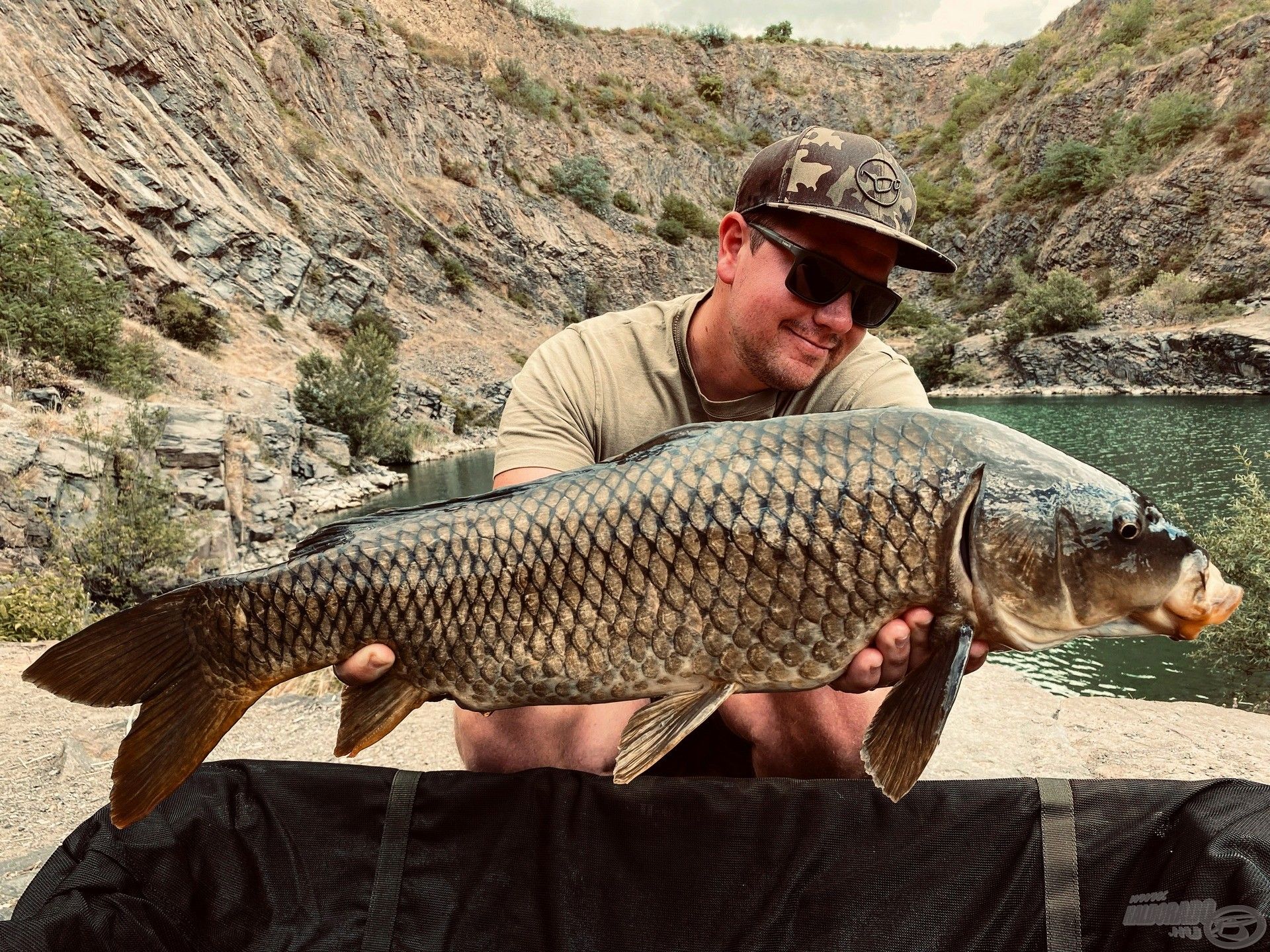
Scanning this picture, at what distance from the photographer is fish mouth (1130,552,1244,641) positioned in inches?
47.5

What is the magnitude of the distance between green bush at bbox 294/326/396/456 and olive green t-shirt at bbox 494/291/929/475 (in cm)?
1665

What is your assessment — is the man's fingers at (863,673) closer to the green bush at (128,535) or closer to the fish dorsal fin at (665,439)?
the fish dorsal fin at (665,439)

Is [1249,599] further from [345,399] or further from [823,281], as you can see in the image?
[345,399]

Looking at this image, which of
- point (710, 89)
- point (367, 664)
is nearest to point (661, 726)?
point (367, 664)

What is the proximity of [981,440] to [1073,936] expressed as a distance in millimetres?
1159

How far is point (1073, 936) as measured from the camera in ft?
5.36

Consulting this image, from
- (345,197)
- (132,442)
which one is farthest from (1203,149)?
(132,442)

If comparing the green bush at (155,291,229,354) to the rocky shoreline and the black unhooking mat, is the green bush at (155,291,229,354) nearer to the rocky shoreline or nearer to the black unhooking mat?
the rocky shoreline

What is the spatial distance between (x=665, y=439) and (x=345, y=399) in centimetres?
1777

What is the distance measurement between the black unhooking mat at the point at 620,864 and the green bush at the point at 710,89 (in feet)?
210

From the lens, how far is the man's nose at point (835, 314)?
1.89 metres

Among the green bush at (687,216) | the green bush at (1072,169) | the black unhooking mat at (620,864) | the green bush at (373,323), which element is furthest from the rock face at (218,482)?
the green bush at (1072,169)

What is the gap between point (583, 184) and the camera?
36812 millimetres

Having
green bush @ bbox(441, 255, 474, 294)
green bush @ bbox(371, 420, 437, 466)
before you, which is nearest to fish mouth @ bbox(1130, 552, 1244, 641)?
green bush @ bbox(371, 420, 437, 466)
